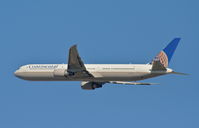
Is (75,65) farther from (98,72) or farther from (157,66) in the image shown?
(157,66)

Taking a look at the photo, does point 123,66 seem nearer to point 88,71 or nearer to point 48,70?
point 88,71

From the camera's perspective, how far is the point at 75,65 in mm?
96062

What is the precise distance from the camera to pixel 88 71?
99.8 m

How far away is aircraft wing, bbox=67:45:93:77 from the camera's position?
307 feet

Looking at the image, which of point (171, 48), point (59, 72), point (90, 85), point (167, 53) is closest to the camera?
point (59, 72)

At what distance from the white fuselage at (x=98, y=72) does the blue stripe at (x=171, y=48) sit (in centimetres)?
403

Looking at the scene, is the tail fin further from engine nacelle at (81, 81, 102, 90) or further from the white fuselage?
engine nacelle at (81, 81, 102, 90)

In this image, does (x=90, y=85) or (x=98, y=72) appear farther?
(x=90, y=85)

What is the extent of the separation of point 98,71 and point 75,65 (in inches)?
181

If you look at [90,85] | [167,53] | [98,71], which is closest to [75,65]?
[98,71]

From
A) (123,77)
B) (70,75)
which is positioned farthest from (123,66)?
(70,75)

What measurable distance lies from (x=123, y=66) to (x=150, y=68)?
414 cm

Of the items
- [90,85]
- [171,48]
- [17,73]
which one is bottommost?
[90,85]

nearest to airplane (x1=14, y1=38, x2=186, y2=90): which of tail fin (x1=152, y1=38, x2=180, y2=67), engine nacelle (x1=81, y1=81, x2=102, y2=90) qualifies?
tail fin (x1=152, y1=38, x2=180, y2=67)
